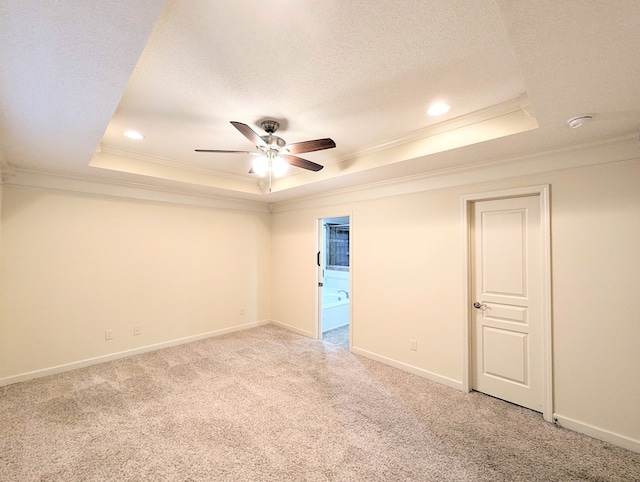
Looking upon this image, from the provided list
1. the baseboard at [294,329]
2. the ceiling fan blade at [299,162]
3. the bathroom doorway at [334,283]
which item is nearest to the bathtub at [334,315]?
the bathroom doorway at [334,283]

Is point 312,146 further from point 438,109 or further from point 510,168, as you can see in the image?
point 510,168

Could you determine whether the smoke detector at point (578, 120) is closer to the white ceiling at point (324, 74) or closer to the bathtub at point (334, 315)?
the white ceiling at point (324, 74)

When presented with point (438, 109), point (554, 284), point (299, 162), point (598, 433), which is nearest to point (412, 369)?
point (598, 433)

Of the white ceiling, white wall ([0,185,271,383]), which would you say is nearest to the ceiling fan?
the white ceiling

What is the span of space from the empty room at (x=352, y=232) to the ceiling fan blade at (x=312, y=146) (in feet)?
0.15

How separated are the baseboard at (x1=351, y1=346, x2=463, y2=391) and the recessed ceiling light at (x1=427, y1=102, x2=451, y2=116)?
104 inches

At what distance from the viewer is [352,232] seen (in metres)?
4.07

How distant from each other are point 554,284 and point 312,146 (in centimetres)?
237

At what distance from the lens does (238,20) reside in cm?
141

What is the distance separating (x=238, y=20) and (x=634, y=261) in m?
3.10

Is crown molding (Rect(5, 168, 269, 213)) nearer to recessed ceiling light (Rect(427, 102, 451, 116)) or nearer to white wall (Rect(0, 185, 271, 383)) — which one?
white wall (Rect(0, 185, 271, 383))

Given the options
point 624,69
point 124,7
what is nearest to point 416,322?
point 624,69

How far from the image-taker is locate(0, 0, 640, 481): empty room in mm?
1426

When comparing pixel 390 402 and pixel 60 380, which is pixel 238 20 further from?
pixel 60 380
